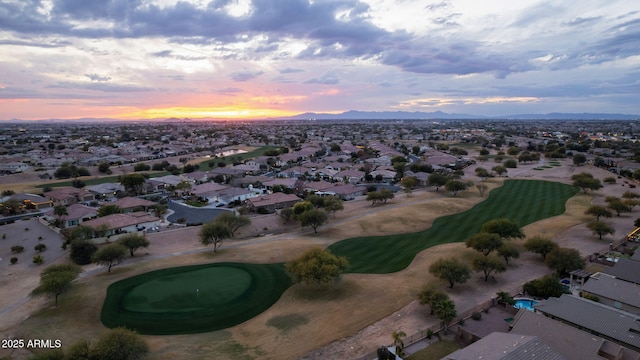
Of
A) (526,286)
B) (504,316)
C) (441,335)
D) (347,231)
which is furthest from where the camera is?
(347,231)

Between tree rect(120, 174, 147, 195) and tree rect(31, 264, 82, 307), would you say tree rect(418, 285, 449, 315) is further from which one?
tree rect(120, 174, 147, 195)

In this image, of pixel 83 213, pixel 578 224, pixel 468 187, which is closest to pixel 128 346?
pixel 83 213

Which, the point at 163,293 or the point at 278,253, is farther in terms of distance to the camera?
the point at 278,253

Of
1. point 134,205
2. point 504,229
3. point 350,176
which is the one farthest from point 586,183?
point 134,205

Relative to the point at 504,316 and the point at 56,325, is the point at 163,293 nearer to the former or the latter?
the point at 56,325

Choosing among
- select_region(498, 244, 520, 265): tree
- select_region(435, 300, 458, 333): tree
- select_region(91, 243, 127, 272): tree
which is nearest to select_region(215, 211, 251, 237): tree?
select_region(91, 243, 127, 272): tree

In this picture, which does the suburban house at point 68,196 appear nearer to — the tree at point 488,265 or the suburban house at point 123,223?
the suburban house at point 123,223
